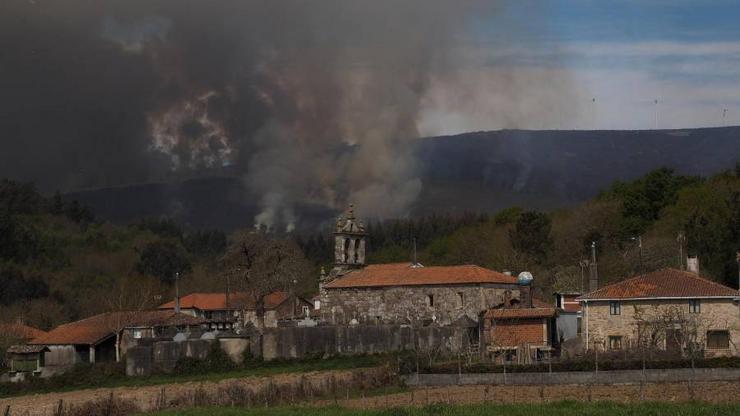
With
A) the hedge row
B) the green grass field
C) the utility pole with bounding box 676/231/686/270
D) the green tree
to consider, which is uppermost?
the green tree

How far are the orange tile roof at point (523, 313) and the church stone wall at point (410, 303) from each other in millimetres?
3504

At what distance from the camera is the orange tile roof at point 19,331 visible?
84438mm

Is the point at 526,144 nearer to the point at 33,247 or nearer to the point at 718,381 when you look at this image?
the point at 33,247

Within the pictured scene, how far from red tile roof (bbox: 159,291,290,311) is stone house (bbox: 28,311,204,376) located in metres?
10.1

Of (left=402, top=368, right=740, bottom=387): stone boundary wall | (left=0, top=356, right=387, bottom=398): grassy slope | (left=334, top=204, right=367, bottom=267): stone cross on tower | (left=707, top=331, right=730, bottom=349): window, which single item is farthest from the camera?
(left=334, top=204, right=367, bottom=267): stone cross on tower

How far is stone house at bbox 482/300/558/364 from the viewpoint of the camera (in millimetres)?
67062

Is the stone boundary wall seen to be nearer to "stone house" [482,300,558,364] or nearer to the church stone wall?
"stone house" [482,300,558,364]

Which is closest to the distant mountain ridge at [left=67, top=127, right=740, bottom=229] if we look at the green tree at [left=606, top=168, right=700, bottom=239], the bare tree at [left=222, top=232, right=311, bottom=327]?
the green tree at [left=606, top=168, right=700, bottom=239]

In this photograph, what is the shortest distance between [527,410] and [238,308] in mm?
49728

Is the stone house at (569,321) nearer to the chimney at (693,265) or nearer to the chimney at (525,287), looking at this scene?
the chimney at (525,287)

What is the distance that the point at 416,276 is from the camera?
78.8m

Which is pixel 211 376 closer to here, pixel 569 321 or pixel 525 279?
pixel 525 279

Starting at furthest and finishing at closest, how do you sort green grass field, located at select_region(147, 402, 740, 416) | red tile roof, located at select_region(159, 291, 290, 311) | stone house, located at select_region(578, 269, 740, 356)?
red tile roof, located at select_region(159, 291, 290, 311) < stone house, located at select_region(578, 269, 740, 356) < green grass field, located at select_region(147, 402, 740, 416)

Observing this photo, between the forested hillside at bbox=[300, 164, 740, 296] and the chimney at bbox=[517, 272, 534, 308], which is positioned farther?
the forested hillside at bbox=[300, 164, 740, 296]
